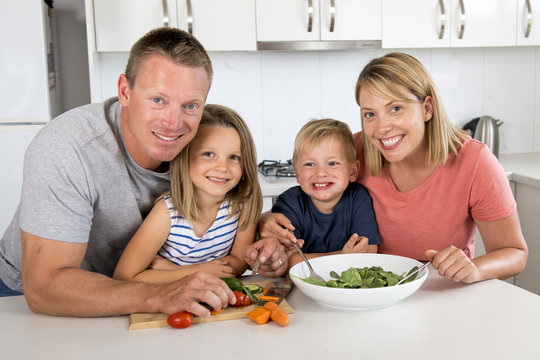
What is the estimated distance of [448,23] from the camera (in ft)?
10.0

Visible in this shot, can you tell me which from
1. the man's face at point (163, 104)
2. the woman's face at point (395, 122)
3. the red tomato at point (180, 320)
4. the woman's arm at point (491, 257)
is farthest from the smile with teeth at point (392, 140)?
the red tomato at point (180, 320)

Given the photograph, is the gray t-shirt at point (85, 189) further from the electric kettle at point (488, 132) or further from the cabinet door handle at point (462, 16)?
the electric kettle at point (488, 132)

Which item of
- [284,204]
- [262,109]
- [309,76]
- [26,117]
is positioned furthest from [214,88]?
[284,204]

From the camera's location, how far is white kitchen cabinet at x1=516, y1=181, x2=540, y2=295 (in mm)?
2773

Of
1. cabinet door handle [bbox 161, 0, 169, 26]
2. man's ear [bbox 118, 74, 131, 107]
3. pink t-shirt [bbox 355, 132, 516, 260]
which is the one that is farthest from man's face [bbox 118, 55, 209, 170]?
cabinet door handle [bbox 161, 0, 169, 26]

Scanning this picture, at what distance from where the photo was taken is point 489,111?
3.57 meters

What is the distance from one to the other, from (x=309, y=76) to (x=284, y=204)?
1733mm

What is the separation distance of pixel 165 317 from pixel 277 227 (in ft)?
1.72

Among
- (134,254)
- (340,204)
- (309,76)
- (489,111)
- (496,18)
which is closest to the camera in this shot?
(134,254)

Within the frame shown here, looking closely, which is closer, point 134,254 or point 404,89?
point 134,254

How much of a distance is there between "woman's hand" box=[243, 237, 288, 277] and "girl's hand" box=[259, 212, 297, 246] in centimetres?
9

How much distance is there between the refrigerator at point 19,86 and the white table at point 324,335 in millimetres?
1498

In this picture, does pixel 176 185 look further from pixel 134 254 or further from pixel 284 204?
pixel 284 204

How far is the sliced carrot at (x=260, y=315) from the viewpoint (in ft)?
3.67
